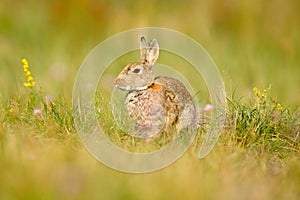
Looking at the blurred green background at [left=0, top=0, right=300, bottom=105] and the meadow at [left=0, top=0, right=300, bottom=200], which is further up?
the blurred green background at [left=0, top=0, right=300, bottom=105]

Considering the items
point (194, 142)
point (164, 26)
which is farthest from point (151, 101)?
point (164, 26)

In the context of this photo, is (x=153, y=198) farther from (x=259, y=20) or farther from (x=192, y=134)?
→ (x=259, y=20)

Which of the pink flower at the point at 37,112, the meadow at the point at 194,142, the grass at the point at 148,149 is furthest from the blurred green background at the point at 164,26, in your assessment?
the pink flower at the point at 37,112

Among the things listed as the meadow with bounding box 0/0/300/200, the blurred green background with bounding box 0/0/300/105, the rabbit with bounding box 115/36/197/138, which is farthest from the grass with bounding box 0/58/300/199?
the blurred green background with bounding box 0/0/300/105

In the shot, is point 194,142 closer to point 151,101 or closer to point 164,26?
point 151,101

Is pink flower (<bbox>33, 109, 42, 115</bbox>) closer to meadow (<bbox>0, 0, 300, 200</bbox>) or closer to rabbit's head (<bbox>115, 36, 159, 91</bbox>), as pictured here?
meadow (<bbox>0, 0, 300, 200</bbox>)

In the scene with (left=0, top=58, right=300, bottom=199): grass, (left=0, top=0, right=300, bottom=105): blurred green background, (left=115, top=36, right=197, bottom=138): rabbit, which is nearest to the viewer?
(left=0, top=58, right=300, bottom=199): grass

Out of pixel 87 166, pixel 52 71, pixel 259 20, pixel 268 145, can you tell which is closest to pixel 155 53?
pixel 268 145
